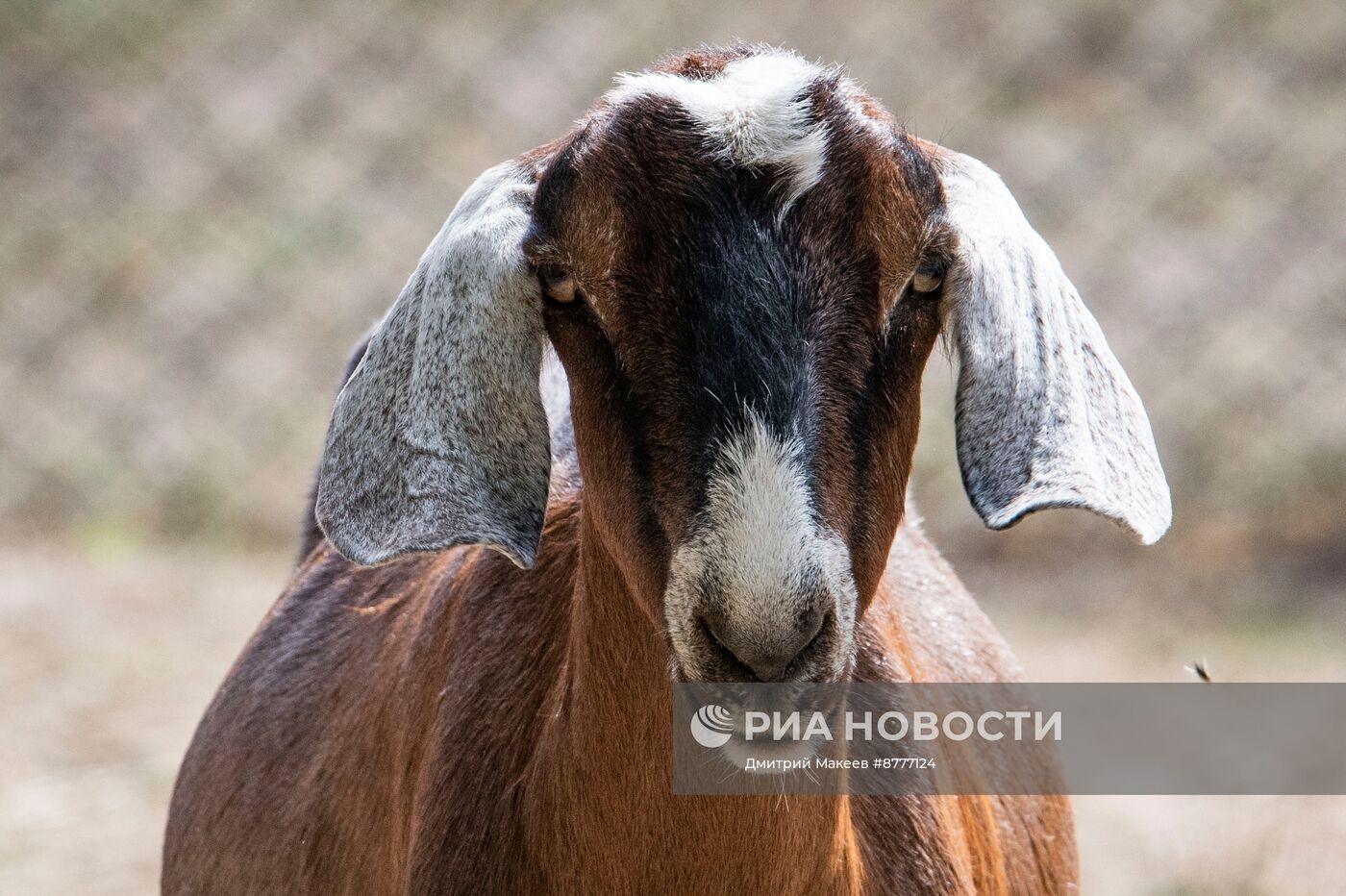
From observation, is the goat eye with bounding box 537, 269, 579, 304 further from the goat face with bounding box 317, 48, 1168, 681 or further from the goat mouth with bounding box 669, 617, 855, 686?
the goat mouth with bounding box 669, 617, 855, 686

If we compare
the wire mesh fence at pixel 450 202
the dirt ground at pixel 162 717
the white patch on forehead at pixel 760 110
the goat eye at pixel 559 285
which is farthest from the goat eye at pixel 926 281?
the wire mesh fence at pixel 450 202

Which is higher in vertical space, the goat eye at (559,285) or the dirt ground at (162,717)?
the dirt ground at (162,717)

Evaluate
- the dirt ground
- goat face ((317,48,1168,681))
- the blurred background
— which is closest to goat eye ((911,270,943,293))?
goat face ((317,48,1168,681))

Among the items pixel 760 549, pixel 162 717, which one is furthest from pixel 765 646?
pixel 162 717

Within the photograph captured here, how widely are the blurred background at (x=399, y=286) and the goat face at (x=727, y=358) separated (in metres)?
4.47

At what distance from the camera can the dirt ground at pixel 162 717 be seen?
647 centimetres

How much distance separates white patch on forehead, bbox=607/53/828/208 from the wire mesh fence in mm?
7542

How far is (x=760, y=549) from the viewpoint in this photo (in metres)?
2.24

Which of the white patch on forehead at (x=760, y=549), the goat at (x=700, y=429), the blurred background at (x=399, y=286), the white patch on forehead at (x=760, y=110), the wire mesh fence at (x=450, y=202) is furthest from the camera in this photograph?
the wire mesh fence at (x=450, y=202)

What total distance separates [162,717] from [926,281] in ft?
20.8

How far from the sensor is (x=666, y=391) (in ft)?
7.94

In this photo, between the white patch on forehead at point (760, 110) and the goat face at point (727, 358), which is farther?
the white patch on forehead at point (760, 110)

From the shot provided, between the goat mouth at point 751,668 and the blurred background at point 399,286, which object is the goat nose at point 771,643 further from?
Result: the blurred background at point 399,286

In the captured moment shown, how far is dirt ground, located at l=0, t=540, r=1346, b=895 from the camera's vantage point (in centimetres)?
647
